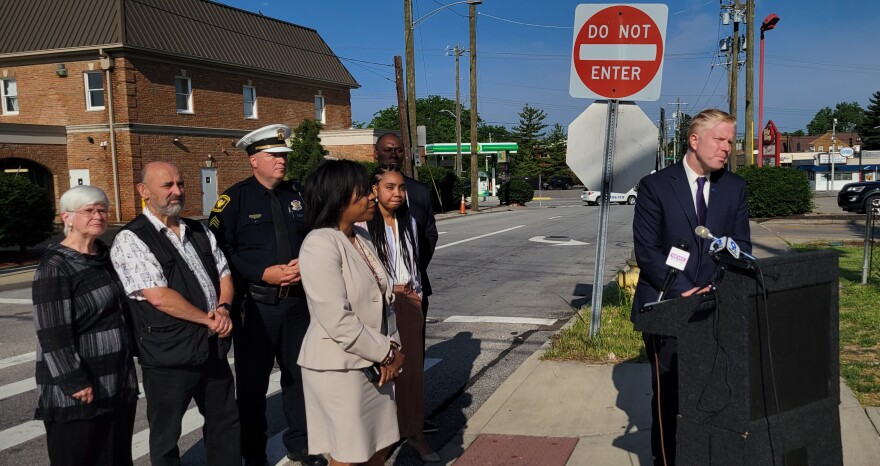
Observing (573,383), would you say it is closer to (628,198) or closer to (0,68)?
(0,68)

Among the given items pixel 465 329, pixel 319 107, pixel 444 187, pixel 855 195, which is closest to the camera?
pixel 465 329

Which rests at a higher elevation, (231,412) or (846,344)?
(231,412)

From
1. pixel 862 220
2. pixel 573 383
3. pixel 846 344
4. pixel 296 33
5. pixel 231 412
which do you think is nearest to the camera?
pixel 231 412

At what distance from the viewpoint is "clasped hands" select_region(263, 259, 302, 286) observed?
14.2 feet

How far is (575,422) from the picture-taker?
5203 mm

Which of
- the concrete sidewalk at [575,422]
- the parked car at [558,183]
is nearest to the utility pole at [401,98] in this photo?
the concrete sidewalk at [575,422]

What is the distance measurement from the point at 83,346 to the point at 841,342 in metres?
6.45

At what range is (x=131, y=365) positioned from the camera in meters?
3.75

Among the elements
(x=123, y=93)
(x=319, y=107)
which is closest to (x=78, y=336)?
(x=123, y=93)

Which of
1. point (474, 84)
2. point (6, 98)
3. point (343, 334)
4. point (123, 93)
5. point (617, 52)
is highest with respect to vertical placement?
point (474, 84)

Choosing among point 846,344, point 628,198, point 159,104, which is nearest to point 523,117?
point 628,198

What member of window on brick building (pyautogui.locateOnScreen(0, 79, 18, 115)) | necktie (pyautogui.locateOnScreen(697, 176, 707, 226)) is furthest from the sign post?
window on brick building (pyautogui.locateOnScreen(0, 79, 18, 115))

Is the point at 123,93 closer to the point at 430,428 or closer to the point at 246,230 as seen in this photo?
the point at 246,230

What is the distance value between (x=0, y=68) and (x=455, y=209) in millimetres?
22169
